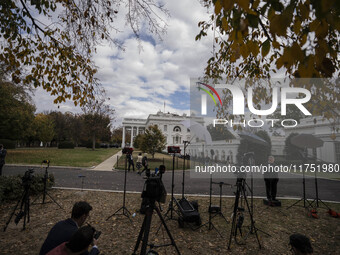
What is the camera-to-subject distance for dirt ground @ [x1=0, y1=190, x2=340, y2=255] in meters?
4.37

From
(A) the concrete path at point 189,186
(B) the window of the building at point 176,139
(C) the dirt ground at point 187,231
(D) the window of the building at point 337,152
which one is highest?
(B) the window of the building at point 176,139

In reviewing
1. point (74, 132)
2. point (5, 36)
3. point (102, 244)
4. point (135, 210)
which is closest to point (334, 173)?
point (135, 210)

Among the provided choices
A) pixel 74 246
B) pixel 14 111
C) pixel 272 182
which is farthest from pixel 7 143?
pixel 74 246

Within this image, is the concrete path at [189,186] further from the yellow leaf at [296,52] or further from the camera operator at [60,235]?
the yellow leaf at [296,52]

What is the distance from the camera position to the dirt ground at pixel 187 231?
437 cm

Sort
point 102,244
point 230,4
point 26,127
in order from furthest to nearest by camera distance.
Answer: point 26,127, point 102,244, point 230,4

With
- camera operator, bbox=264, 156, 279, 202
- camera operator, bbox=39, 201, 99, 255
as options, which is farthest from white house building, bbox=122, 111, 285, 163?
camera operator, bbox=39, 201, 99, 255

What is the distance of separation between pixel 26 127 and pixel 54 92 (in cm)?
2735

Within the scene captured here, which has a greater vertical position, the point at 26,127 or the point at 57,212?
the point at 26,127

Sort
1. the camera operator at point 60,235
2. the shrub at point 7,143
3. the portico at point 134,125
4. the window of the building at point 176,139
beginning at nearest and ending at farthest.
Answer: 1. the camera operator at point 60,235
2. the shrub at point 7,143
3. the window of the building at point 176,139
4. the portico at point 134,125

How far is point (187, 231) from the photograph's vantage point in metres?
5.25

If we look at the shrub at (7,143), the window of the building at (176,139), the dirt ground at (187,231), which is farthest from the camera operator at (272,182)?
the window of the building at (176,139)

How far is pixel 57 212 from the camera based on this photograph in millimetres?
6383

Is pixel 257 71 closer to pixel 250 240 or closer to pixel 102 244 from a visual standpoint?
pixel 250 240
